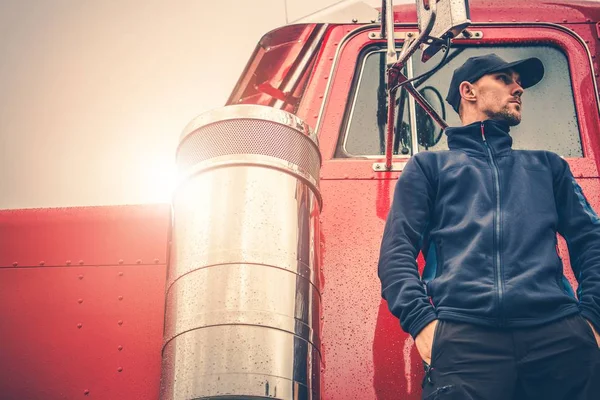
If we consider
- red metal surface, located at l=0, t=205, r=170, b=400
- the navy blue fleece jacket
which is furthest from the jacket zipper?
red metal surface, located at l=0, t=205, r=170, b=400

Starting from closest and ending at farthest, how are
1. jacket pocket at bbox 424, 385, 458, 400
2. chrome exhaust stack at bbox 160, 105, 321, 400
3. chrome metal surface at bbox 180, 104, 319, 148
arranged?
jacket pocket at bbox 424, 385, 458, 400, chrome exhaust stack at bbox 160, 105, 321, 400, chrome metal surface at bbox 180, 104, 319, 148

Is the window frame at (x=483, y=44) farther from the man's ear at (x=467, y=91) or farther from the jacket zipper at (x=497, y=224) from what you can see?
the jacket zipper at (x=497, y=224)

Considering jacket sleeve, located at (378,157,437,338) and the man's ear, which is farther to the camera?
the man's ear

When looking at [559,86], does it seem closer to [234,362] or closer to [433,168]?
[433,168]

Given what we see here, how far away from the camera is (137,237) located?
9.04 ft

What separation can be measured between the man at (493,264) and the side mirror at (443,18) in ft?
0.78

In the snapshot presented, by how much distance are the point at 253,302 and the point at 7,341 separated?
4.13ft

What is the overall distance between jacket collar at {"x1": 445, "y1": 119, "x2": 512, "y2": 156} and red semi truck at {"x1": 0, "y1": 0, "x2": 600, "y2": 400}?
30 cm

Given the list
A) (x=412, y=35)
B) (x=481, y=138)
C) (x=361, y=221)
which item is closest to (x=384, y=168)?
(x=361, y=221)

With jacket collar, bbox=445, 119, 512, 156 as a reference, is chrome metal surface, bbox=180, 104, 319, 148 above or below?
above

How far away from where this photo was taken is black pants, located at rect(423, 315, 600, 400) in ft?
5.13

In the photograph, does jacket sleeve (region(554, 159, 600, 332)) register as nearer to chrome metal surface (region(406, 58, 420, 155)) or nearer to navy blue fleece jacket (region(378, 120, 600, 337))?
navy blue fleece jacket (region(378, 120, 600, 337))

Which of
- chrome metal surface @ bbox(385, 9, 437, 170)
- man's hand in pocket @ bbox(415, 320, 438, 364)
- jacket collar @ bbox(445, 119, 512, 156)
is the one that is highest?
chrome metal surface @ bbox(385, 9, 437, 170)

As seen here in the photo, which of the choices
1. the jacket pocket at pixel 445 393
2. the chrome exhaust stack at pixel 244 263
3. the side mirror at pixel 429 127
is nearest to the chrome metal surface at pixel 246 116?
the chrome exhaust stack at pixel 244 263
